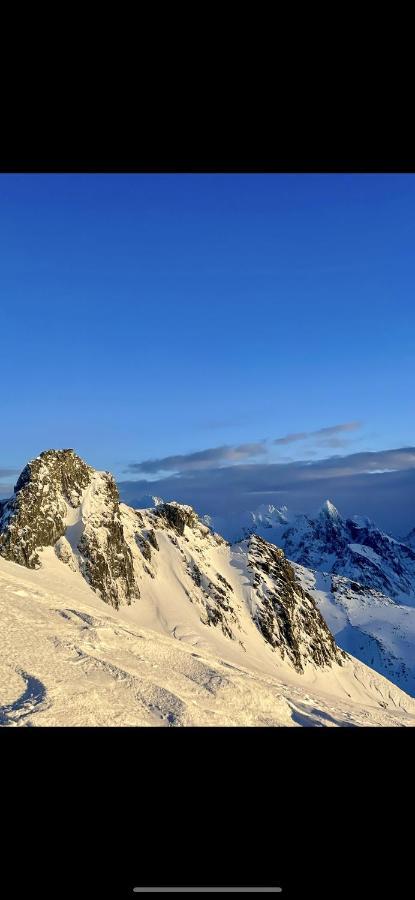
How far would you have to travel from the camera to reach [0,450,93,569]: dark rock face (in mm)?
57750

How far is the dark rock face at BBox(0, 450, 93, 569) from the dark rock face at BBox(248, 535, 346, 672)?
126 ft

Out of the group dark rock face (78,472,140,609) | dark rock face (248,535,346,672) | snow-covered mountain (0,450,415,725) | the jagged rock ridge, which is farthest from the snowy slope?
dark rock face (78,472,140,609)

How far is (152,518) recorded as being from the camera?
303 ft

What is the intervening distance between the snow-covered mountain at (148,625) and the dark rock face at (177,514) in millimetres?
240

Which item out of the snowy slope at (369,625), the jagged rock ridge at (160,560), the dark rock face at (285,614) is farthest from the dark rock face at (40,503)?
the snowy slope at (369,625)

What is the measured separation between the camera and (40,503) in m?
64.0

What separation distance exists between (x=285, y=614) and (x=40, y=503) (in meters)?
48.7

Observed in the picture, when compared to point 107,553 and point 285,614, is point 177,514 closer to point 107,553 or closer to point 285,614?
point 285,614

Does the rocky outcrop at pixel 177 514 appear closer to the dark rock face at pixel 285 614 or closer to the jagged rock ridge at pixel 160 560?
the jagged rock ridge at pixel 160 560

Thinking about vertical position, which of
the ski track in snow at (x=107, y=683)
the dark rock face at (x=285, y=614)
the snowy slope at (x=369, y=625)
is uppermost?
the ski track in snow at (x=107, y=683)

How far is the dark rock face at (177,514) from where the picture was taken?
3696 inches

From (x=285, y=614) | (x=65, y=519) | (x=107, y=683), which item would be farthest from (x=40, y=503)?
(x=107, y=683)
